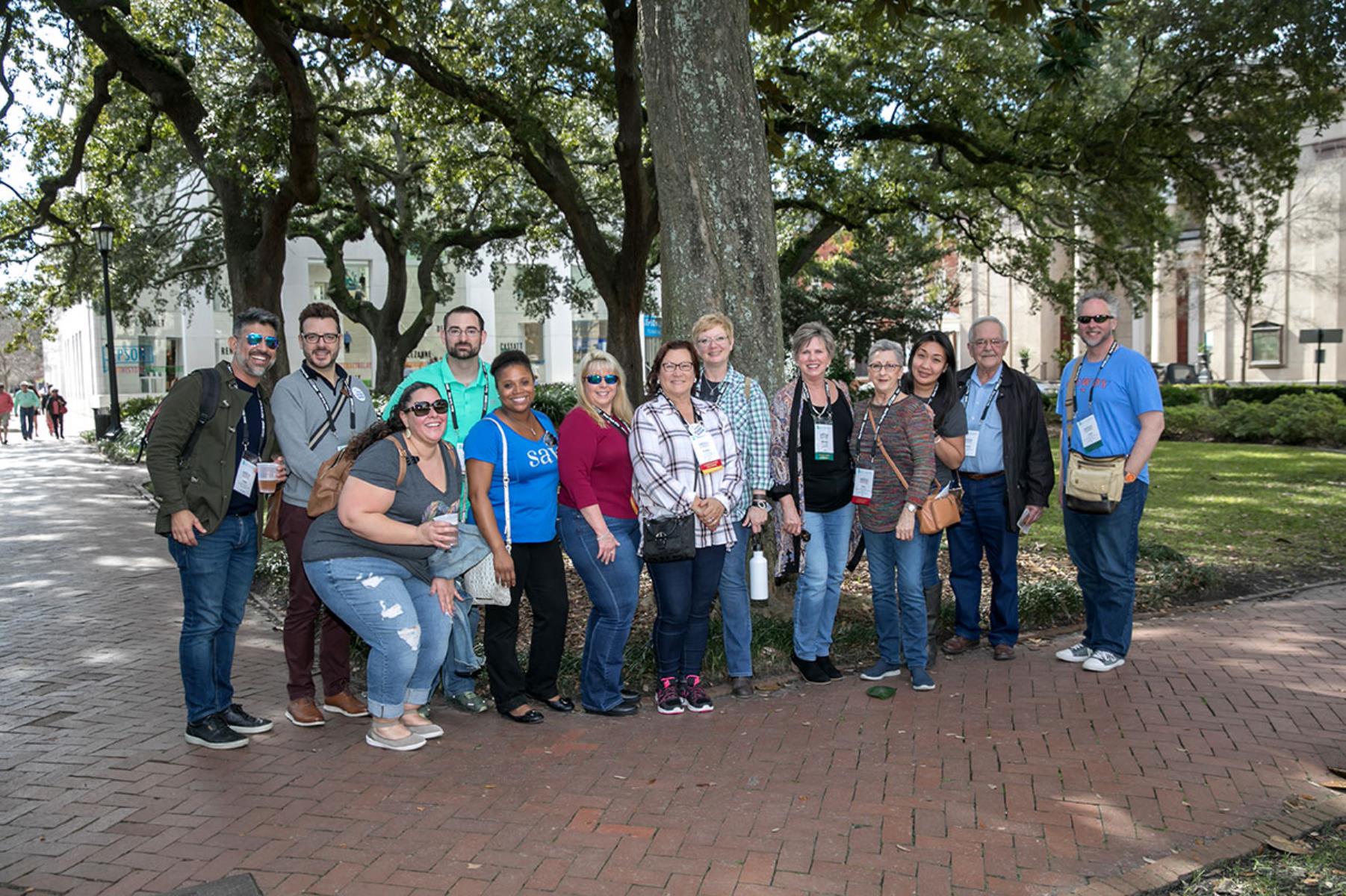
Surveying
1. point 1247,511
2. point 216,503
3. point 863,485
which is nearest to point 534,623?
point 216,503

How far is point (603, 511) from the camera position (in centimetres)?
497

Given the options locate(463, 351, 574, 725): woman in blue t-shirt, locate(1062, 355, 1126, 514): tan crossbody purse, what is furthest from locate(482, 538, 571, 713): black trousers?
locate(1062, 355, 1126, 514): tan crossbody purse

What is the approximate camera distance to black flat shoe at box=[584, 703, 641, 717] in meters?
5.14

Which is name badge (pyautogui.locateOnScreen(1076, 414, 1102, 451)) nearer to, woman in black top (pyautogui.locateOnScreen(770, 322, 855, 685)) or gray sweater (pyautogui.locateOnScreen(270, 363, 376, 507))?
woman in black top (pyautogui.locateOnScreen(770, 322, 855, 685))

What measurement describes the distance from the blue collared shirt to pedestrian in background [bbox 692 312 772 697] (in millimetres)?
1292

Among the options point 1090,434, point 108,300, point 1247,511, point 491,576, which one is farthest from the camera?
point 108,300

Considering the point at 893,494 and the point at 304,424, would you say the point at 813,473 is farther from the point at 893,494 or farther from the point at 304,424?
the point at 304,424

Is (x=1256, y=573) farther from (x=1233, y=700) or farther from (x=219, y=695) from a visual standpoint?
(x=219, y=695)

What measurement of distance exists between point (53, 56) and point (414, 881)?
14.7 meters

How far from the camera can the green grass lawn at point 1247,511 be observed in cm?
891

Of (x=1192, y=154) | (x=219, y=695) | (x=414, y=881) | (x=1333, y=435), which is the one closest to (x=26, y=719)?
(x=219, y=695)

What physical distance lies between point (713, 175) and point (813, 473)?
6.55ft

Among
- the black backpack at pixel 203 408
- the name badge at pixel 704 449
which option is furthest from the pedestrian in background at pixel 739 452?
the black backpack at pixel 203 408

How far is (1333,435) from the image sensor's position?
715 inches
